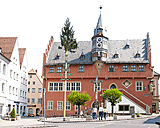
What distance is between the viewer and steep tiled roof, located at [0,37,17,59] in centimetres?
4265

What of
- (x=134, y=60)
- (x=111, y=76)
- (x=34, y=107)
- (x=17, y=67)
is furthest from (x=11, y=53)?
(x=34, y=107)

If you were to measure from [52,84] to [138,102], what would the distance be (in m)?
16.4

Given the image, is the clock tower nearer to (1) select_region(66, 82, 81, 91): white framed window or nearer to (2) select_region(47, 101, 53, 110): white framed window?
(1) select_region(66, 82, 81, 91): white framed window

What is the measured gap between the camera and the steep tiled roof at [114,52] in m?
48.7

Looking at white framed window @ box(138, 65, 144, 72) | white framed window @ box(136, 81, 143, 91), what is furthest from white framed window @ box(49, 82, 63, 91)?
white framed window @ box(138, 65, 144, 72)

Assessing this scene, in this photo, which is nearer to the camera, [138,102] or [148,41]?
[138,102]

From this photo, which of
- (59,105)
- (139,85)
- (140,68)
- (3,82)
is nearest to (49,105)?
(59,105)

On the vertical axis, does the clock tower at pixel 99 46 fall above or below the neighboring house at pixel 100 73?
above

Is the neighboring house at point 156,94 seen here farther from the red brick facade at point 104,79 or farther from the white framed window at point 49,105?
the white framed window at point 49,105

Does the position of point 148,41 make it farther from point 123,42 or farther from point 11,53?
point 11,53

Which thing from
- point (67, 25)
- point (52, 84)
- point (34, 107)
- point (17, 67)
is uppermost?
point (67, 25)

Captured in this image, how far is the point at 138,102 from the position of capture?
45.1m

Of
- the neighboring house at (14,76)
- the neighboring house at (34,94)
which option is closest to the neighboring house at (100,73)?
the neighboring house at (14,76)

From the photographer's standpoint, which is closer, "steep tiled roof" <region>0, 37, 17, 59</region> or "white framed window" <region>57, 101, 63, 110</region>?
"steep tiled roof" <region>0, 37, 17, 59</region>
